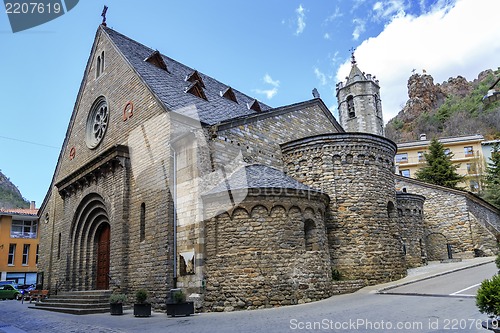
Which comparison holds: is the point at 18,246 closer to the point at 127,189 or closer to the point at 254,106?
the point at 127,189

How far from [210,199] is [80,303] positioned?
6599mm

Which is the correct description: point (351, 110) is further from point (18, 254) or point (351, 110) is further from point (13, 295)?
point (18, 254)

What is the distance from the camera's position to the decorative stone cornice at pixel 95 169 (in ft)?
52.1

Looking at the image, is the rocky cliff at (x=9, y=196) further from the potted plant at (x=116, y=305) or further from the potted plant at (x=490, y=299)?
the potted plant at (x=490, y=299)

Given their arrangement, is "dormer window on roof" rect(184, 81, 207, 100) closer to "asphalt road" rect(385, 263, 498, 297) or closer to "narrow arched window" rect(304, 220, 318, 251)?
"narrow arched window" rect(304, 220, 318, 251)

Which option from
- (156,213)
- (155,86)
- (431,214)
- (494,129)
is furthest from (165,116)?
(494,129)

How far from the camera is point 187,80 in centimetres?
2053

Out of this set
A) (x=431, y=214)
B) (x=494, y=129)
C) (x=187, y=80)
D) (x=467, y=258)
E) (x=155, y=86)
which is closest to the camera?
(x=155, y=86)

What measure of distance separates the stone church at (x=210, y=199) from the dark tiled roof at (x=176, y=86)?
116mm

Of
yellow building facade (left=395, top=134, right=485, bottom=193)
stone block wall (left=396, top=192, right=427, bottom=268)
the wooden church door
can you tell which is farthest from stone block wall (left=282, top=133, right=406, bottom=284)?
yellow building facade (left=395, top=134, right=485, bottom=193)

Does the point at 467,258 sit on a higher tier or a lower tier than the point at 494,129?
lower

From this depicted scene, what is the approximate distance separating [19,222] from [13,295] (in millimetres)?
12660

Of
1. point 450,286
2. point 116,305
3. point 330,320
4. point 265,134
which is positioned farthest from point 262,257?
point 265,134

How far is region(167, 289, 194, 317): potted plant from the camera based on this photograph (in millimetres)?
11602
